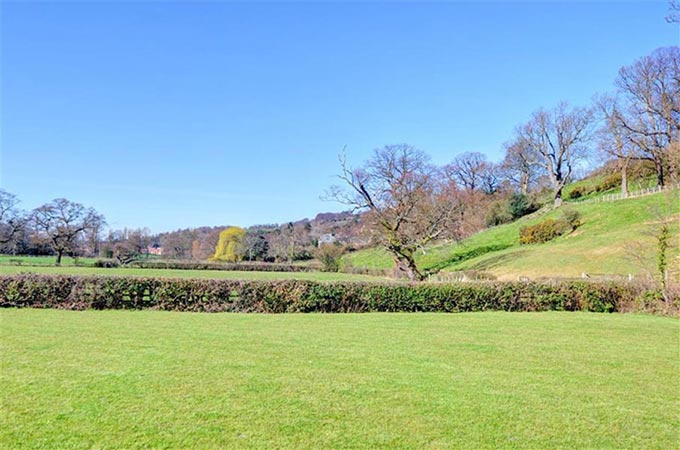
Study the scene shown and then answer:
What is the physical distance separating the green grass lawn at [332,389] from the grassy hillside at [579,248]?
52.6 feet

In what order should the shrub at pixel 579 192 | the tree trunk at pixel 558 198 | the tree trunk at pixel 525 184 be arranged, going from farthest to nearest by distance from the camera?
the tree trunk at pixel 525 184 → the shrub at pixel 579 192 → the tree trunk at pixel 558 198

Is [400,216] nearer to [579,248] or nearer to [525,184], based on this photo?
[579,248]

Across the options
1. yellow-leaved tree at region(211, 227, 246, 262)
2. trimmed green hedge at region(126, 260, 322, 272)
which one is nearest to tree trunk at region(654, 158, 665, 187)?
trimmed green hedge at region(126, 260, 322, 272)

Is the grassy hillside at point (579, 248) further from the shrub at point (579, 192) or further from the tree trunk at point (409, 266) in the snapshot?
the shrub at point (579, 192)

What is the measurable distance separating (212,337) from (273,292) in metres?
5.97

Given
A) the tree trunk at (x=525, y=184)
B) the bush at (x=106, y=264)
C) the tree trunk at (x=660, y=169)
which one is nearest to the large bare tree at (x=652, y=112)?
the tree trunk at (x=660, y=169)

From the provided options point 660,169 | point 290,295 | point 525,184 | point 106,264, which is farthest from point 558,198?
point 106,264

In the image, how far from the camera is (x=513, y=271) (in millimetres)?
30797

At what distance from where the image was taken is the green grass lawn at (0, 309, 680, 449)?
13.8 feet

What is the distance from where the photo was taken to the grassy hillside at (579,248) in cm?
2700

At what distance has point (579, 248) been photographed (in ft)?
102

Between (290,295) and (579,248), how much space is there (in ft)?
79.2

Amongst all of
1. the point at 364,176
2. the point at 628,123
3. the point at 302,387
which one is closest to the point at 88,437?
the point at 302,387

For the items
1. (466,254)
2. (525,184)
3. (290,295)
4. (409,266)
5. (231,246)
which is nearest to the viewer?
(290,295)
